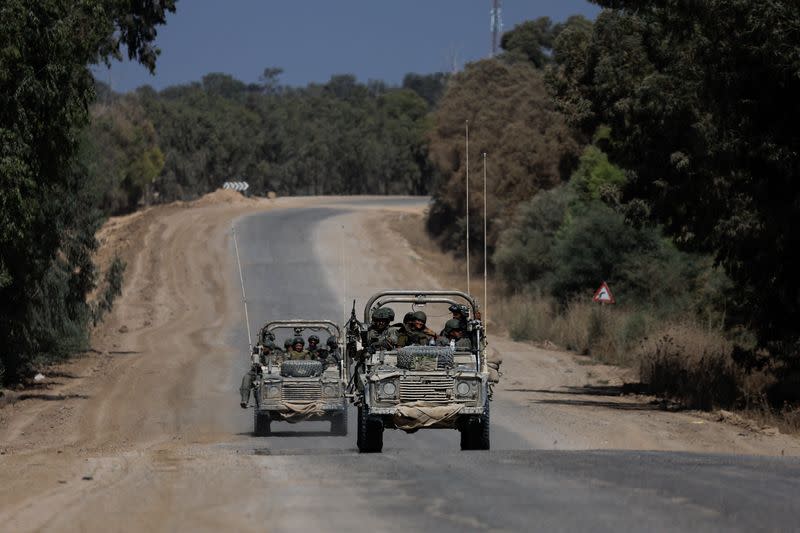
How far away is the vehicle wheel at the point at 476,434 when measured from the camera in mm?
16719

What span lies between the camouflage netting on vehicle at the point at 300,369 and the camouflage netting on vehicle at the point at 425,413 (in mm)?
5972

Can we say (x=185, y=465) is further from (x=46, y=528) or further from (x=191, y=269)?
(x=191, y=269)

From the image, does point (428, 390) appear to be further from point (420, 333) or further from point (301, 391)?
point (301, 391)

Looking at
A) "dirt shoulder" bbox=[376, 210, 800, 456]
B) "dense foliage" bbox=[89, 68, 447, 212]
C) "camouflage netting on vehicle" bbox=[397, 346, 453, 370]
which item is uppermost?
"dense foliage" bbox=[89, 68, 447, 212]

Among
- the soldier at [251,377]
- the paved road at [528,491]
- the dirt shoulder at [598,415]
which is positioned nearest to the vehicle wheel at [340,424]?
the soldier at [251,377]

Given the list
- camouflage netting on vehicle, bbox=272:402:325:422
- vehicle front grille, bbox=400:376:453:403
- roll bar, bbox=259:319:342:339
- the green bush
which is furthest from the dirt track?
the green bush

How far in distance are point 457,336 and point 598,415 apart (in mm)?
8676

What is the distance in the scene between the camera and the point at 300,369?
22.0 meters

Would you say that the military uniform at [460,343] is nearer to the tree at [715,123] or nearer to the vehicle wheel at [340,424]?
the vehicle wheel at [340,424]

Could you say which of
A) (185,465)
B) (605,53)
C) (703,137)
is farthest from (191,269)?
(185,465)

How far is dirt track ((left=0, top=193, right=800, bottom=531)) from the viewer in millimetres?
11080

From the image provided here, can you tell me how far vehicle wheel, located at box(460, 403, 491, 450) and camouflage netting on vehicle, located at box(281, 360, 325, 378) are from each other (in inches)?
214

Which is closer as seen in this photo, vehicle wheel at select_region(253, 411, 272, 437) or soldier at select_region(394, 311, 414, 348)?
soldier at select_region(394, 311, 414, 348)

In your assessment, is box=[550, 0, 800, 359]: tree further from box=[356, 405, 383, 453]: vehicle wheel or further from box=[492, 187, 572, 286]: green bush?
box=[492, 187, 572, 286]: green bush
